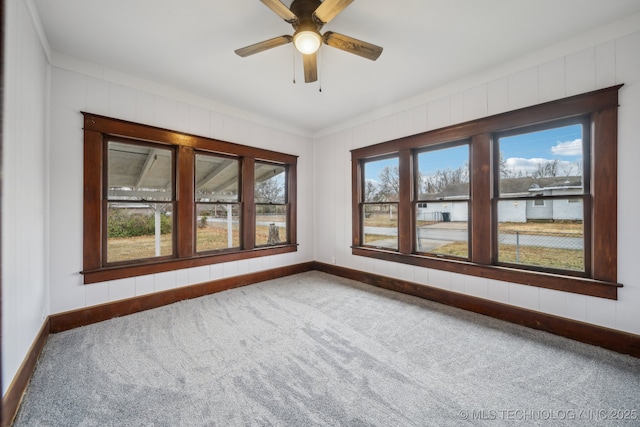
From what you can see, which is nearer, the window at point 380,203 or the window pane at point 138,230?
the window pane at point 138,230

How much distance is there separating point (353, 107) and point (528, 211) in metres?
2.60

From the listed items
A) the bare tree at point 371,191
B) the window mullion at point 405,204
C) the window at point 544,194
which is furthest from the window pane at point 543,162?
the bare tree at point 371,191

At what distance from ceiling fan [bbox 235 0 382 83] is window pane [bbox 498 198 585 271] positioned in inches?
90.6

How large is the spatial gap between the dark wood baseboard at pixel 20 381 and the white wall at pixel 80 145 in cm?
52

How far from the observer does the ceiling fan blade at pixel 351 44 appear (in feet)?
7.70

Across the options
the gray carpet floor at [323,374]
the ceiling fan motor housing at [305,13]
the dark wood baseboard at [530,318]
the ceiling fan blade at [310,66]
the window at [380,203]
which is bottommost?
the gray carpet floor at [323,374]

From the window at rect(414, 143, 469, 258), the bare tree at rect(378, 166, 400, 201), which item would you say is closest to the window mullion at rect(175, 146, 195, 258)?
the bare tree at rect(378, 166, 400, 201)

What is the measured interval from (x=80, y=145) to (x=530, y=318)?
4.97m

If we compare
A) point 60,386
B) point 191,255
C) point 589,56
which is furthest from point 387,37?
point 60,386

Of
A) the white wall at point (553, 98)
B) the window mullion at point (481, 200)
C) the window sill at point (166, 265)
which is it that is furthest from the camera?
the window mullion at point (481, 200)

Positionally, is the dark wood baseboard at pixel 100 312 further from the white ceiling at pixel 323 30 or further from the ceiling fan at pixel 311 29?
the ceiling fan at pixel 311 29

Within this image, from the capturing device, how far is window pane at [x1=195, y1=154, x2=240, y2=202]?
3.96m

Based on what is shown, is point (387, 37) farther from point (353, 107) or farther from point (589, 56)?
point (589, 56)

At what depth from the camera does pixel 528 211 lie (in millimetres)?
3059
